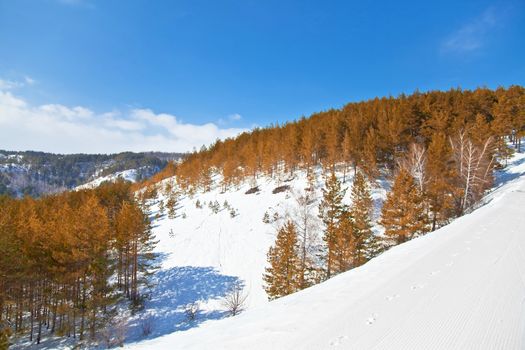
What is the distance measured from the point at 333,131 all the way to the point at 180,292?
3678 centimetres

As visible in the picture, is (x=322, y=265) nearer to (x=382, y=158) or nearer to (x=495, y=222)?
(x=495, y=222)

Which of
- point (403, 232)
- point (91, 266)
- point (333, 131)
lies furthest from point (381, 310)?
point (333, 131)

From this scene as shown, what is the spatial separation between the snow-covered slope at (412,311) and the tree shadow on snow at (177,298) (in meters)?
18.3

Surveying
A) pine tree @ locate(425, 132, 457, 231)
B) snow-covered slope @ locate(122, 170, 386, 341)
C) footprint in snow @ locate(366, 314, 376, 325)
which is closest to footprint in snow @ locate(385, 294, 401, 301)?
footprint in snow @ locate(366, 314, 376, 325)

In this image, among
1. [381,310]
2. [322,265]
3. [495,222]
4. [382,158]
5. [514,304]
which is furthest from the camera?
[382,158]

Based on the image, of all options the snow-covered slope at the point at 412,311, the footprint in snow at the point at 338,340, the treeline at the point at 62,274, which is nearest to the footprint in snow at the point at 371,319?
the snow-covered slope at the point at 412,311

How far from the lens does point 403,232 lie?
19.9 meters

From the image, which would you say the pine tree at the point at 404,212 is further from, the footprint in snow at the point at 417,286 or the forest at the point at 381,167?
the footprint in snow at the point at 417,286

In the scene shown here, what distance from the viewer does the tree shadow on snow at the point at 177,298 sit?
888 inches

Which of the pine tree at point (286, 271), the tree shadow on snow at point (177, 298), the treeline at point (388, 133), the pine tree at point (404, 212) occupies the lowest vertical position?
the tree shadow on snow at point (177, 298)

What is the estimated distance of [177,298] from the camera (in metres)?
27.5

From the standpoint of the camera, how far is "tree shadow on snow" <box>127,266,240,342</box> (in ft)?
74.0

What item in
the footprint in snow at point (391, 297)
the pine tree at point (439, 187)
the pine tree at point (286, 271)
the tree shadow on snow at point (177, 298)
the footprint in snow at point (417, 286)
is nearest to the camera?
the footprint in snow at point (391, 297)

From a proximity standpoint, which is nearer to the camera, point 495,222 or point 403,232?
point 495,222
